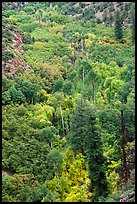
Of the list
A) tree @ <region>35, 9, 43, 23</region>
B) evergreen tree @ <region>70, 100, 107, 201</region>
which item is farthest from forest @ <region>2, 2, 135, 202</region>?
tree @ <region>35, 9, 43, 23</region>

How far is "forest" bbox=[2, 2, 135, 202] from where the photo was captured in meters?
34.3

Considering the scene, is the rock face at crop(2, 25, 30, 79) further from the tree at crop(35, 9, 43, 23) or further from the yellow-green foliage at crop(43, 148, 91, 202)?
the tree at crop(35, 9, 43, 23)

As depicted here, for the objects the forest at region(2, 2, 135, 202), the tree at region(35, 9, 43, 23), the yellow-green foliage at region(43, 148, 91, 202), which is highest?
the tree at region(35, 9, 43, 23)

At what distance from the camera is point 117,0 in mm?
78375

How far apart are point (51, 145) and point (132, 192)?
14.2m

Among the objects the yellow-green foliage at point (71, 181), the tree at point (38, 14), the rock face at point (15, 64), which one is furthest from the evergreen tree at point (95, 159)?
the tree at point (38, 14)

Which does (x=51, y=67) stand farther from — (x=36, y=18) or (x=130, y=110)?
(x=36, y=18)

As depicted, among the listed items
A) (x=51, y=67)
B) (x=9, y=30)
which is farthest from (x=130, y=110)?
(x=9, y=30)

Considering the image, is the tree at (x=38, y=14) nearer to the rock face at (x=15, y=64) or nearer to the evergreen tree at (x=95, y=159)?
the rock face at (x=15, y=64)

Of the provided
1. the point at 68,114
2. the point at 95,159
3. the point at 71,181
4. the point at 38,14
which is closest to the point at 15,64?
the point at 68,114

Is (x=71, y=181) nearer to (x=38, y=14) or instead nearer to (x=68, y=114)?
(x=68, y=114)

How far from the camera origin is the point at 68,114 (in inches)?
1791

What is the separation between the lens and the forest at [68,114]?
3434 cm

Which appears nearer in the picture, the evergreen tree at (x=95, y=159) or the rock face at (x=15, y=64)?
the evergreen tree at (x=95, y=159)
